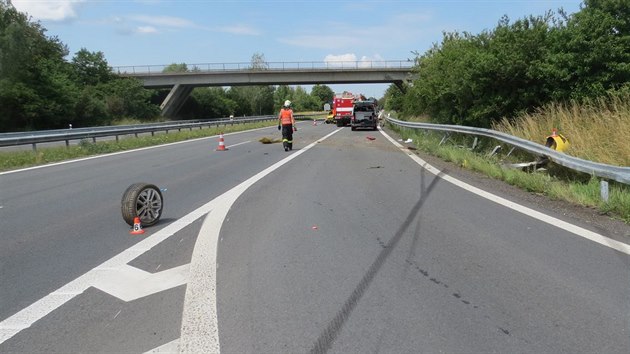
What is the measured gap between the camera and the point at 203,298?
4.49 metres

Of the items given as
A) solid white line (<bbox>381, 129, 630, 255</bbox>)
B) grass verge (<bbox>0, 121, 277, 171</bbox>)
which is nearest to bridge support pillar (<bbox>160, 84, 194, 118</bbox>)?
grass verge (<bbox>0, 121, 277, 171</bbox>)

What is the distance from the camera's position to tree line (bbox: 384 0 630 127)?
16.7 meters

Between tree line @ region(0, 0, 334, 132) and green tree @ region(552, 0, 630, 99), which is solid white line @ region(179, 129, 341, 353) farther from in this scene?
tree line @ region(0, 0, 334, 132)

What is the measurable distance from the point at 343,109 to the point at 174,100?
32.1 meters

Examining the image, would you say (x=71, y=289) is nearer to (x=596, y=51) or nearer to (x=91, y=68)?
(x=596, y=51)

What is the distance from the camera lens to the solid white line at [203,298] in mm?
3672

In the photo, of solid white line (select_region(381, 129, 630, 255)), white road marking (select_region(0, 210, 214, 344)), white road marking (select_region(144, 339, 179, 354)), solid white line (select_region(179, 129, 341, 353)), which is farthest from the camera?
solid white line (select_region(381, 129, 630, 255))

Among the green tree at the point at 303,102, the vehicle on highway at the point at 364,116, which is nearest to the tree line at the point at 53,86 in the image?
the vehicle on highway at the point at 364,116

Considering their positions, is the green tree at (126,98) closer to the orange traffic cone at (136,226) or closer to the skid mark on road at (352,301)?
the orange traffic cone at (136,226)

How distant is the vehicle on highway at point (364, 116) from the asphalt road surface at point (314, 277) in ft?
94.9

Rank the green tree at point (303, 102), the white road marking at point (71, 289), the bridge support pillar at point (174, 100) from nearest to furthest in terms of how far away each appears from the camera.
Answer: the white road marking at point (71, 289), the bridge support pillar at point (174, 100), the green tree at point (303, 102)

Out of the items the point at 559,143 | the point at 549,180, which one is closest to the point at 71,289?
the point at 549,180

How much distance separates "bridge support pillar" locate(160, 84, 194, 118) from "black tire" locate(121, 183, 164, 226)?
66197 mm

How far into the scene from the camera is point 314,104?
16125 cm
